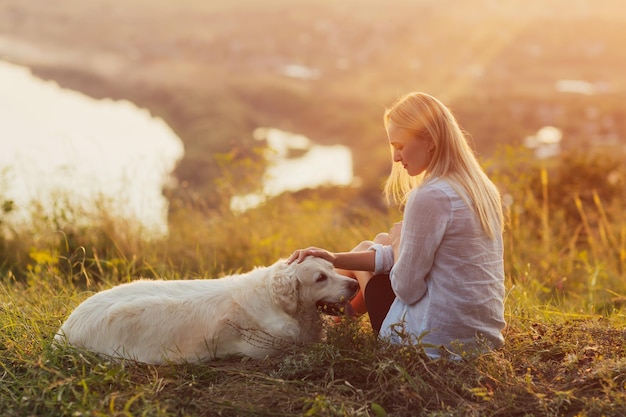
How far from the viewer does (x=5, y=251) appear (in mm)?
8016

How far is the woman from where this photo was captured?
3.77 metres

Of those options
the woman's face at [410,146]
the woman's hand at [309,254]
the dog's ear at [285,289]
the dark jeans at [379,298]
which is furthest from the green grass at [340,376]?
the woman's face at [410,146]

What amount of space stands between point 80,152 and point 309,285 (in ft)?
29.6

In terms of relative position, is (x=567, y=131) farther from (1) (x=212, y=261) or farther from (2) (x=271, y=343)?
(2) (x=271, y=343)

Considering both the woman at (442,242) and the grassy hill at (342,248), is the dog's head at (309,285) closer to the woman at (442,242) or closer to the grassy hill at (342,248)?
the grassy hill at (342,248)

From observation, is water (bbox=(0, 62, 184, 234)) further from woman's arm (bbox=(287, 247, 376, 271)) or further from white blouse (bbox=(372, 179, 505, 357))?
white blouse (bbox=(372, 179, 505, 357))

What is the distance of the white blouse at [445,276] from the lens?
12.3 ft

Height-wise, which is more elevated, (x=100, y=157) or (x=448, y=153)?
(x=448, y=153)

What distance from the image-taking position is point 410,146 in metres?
3.99

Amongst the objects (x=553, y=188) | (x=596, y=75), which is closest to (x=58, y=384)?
(x=553, y=188)

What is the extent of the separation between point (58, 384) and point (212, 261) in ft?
13.4

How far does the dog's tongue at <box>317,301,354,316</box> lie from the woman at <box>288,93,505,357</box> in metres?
0.29

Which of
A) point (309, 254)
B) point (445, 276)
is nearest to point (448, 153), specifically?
point (445, 276)

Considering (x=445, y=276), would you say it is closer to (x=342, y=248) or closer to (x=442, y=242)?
(x=442, y=242)
